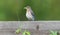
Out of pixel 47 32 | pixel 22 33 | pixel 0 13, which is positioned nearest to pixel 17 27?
pixel 22 33

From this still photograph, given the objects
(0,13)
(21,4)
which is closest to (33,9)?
(21,4)

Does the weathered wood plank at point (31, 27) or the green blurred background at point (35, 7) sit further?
the green blurred background at point (35, 7)

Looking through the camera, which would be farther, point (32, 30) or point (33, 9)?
point (33, 9)

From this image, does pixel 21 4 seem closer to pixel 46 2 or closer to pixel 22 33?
pixel 46 2

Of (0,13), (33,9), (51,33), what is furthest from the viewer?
(33,9)

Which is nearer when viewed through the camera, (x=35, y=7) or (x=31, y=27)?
(x=31, y=27)

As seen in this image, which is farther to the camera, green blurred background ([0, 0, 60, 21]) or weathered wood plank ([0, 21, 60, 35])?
green blurred background ([0, 0, 60, 21])

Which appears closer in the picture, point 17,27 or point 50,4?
point 17,27

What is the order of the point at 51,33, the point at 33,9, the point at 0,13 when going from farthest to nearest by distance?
the point at 33,9, the point at 0,13, the point at 51,33

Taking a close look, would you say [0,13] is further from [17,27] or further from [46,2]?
[17,27]
